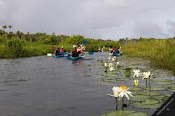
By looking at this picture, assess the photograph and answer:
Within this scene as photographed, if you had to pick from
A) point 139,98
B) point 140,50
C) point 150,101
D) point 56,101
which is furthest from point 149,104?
point 140,50

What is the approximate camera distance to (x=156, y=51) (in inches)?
877

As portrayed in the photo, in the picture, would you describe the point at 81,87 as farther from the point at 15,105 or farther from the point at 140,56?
the point at 140,56

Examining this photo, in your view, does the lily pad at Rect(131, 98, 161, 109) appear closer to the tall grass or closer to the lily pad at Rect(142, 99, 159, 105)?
the lily pad at Rect(142, 99, 159, 105)

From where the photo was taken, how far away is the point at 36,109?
7.54 meters

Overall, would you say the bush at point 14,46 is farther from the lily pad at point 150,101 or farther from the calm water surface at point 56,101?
the lily pad at point 150,101

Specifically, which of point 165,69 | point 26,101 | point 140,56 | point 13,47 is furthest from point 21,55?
point 26,101

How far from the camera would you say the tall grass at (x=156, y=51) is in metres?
14.5

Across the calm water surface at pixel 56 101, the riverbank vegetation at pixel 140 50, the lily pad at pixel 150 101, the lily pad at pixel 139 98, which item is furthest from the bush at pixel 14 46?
the lily pad at pixel 150 101

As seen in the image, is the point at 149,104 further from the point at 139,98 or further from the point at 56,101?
the point at 56,101

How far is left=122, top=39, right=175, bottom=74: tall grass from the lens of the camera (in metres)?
14.5

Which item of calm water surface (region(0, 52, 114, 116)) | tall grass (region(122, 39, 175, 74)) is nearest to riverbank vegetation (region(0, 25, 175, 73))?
tall grass (region(122, 39, 175, 74))

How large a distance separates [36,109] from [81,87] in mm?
3788

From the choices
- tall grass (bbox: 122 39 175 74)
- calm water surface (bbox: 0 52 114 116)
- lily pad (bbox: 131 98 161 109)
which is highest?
tall grass (bbox: 122 39 175 74)

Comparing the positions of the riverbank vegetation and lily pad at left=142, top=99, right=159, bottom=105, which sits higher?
the riverbank vegetation
